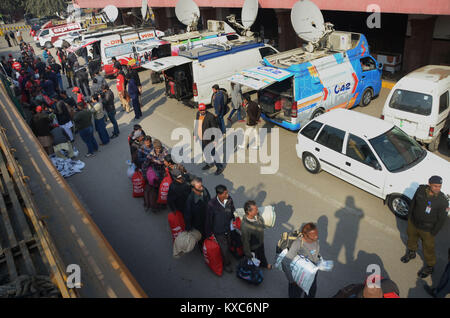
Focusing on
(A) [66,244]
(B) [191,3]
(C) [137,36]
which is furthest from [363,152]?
(C) [137,36]

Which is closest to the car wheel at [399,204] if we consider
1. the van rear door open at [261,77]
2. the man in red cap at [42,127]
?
the van rear door open at [261,77]

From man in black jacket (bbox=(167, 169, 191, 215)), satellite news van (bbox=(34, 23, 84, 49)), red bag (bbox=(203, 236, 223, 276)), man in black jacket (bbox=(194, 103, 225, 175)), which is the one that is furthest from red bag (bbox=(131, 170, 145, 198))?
satellite news van (bbox=(34, 23, 84, 49))

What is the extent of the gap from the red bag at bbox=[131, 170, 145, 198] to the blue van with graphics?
3932mm

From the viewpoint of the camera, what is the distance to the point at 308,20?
10914 millimetres

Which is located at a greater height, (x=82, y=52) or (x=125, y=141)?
(x=82, y=52)

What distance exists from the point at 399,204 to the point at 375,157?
3.36ft

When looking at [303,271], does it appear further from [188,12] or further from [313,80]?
[188,12]

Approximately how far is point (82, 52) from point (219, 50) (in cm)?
1124

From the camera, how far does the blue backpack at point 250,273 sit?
17.6 ft

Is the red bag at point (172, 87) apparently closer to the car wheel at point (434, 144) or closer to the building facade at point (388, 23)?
the building facade at point (388, 23)

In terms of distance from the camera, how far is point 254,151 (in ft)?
31.9

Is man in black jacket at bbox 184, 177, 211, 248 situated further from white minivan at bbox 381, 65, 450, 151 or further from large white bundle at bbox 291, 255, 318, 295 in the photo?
white minivan at bbox 381, 65, 450, 151

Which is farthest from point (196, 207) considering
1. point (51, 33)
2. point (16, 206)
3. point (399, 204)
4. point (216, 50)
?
point (51, 33)
